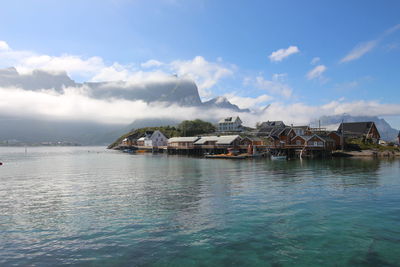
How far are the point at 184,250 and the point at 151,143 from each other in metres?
132

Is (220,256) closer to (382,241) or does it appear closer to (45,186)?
(382,241)

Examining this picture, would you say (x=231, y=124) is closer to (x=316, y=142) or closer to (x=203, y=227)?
(x=316, y=142)

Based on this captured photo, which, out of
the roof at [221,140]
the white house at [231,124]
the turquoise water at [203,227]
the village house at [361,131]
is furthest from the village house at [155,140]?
the turquoise water at [203,227]

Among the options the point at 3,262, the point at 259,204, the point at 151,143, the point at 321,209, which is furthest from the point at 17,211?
the point at 151,143

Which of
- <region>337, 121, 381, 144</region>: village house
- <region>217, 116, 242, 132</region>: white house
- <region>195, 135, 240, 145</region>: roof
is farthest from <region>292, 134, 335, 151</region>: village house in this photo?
<region>217, 116, 242, 132</region>: white house

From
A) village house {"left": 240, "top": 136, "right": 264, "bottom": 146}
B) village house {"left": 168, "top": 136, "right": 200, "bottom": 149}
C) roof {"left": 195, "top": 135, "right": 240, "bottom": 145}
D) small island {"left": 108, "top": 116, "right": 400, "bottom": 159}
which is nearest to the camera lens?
small island {"left": 108, "top": 116, "right": 400, "bottom": 159}

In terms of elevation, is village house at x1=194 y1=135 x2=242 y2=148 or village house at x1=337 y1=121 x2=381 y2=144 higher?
village house at x1=337 y1=121 x2=381 y2=144

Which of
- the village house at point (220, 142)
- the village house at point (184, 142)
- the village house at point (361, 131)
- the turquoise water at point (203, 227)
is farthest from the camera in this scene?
the village house at point (184, 142)

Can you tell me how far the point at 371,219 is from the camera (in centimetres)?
1873

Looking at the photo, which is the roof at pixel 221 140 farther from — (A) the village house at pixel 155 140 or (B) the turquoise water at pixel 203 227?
(B) the turquoise water at pixel 203 227

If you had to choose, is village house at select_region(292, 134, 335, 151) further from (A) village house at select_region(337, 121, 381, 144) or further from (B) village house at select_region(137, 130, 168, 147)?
(B) village house at select_region(137, 130, 168, 147)

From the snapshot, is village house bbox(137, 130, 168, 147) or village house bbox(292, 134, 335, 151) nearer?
village house bbox(292, 134, 335, 151)

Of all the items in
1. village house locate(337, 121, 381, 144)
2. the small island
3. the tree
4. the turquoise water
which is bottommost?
the turquoise water

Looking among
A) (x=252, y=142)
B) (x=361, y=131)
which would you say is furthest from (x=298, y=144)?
(x=361, y=131)
